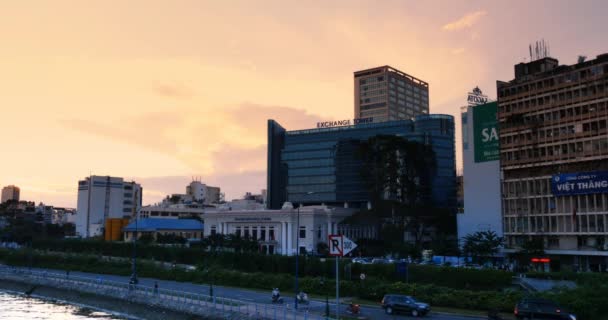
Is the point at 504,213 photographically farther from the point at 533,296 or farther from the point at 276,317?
the point at 276,317

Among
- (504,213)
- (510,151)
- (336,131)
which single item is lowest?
(504,213)

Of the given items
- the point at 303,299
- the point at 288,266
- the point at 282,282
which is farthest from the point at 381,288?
the point at 288,266

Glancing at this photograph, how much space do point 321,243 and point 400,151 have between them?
99.9ft

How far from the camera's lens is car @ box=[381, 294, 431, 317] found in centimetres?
5472

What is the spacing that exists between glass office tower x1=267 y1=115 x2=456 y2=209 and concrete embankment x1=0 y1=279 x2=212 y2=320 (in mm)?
89918

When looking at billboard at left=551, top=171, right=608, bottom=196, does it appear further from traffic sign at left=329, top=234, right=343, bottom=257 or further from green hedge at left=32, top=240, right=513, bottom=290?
traffic sign at left=329, top=234, right=343, bottom=257

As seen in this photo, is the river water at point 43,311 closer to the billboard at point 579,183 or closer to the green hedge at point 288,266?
the green hedge at point 288,266

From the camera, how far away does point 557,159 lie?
349ft

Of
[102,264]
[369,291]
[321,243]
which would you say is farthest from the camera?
[321,243]

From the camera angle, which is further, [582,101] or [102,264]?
[102,264]

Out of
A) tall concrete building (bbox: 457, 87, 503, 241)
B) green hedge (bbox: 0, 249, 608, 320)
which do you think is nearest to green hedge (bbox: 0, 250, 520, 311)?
green hedge (bbox: 0, 249, 608, 320)

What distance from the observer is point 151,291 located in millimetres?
77062

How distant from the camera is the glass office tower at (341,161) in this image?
552 feet

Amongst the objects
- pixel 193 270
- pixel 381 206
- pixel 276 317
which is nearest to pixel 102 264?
pixel 193 270
